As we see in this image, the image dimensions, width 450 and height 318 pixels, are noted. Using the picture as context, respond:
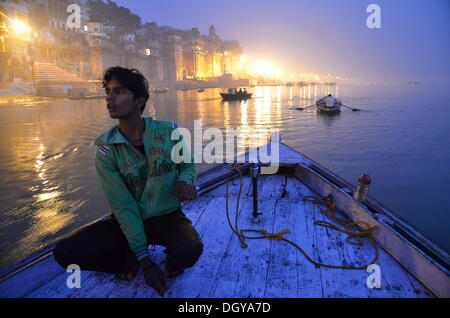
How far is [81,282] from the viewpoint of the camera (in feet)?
7.87

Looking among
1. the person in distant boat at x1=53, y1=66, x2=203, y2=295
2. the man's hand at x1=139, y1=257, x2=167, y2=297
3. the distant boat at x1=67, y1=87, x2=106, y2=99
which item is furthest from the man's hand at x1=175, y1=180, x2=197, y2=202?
the distant boat at x1=67, y1=87, x2=106, y2=99

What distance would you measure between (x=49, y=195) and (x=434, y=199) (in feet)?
37.1

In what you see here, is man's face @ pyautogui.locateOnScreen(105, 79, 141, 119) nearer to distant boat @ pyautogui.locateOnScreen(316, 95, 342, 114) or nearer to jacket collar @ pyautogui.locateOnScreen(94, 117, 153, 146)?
jacket collar @ pyautogui.locateOnScreen(94, 117, 153, 146)

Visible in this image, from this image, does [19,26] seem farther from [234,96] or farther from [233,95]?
[234,96]

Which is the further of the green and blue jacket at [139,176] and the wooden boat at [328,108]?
the wooden boat at [328,108]

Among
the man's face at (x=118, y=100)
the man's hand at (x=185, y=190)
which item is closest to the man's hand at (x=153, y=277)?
the man's hand at (x=185, y=190)

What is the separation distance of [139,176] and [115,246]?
694 millimetres

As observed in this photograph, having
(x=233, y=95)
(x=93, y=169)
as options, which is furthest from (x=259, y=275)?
(x=233, y=95)

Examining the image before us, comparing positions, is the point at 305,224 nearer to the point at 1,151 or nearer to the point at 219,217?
the point at 219,217

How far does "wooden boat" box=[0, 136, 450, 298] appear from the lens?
87.2 inches

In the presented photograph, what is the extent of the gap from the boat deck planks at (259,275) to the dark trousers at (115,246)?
0.60ft

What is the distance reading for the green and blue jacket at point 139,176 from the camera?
7.37 ft

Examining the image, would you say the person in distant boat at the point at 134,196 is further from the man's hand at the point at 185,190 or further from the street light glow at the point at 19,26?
the street light glow at the point at 19,26

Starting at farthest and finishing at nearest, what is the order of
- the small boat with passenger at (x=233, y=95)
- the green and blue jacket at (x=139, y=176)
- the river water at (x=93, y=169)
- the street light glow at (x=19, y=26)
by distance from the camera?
the street light glow at (x=19, y=26), the small boat with passenger at (x=233, y=95), the river water at (x=93, y=169), the green and blue jacket at (x=139, y=176)
